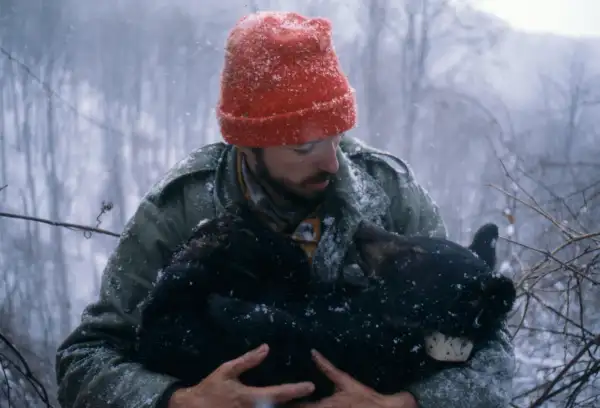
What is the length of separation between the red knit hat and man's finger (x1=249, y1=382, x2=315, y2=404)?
0.58 meters

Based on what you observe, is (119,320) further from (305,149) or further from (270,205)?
(305,149)

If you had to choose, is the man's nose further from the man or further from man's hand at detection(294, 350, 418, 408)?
man's hand at detection(294, 350, 418, 408)

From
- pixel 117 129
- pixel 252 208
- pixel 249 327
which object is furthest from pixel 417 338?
pixel 117 129

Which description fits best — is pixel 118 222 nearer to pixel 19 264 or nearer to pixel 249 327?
pixel 19 264

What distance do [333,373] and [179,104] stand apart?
13.2m

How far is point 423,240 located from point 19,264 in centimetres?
1320

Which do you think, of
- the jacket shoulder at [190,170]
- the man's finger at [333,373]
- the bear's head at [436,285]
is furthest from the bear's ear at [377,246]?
the jacket shoulder at [190,170]

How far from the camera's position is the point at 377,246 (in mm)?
1346

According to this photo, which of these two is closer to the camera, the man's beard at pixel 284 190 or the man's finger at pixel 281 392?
the man's finger at pixel 281 392

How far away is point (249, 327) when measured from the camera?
1229 millimetres

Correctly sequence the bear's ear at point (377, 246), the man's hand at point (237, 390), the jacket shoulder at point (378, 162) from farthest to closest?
the jacket shoulder at point (378, 162), the bear's ear at point (377, 246), the man's hand at point (237, 390)

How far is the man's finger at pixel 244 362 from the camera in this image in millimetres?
1197

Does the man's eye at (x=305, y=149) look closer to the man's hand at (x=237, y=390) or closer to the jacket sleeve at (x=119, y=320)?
the jacket sleeve at (x=119, y=320)

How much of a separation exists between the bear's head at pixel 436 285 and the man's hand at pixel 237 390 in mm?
299
